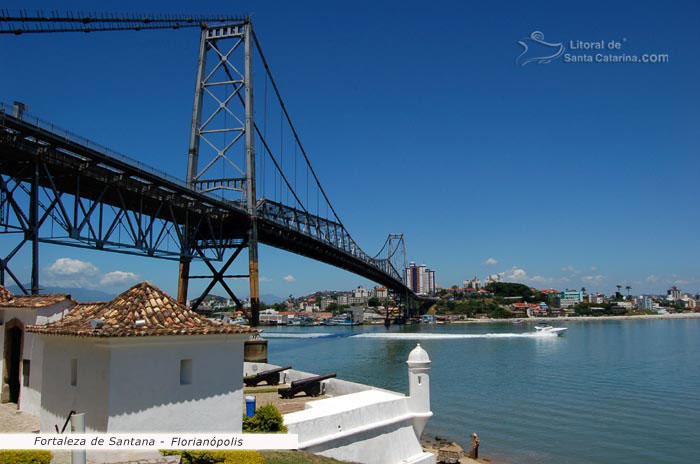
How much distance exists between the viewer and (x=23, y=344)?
40.6ft

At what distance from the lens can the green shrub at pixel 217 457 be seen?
768 centimetres

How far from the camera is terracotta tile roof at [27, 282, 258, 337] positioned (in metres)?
8.35

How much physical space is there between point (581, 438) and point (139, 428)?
52.1 ft

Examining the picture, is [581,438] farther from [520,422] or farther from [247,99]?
[247,99]

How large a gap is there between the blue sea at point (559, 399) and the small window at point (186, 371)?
11.6m

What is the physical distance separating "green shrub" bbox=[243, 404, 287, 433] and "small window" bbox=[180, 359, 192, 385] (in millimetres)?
2115

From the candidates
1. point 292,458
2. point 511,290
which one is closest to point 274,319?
point 511,290

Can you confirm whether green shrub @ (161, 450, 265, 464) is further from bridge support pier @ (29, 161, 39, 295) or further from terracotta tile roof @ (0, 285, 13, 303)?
bridge support pier @ (29, 161, 39, 295)

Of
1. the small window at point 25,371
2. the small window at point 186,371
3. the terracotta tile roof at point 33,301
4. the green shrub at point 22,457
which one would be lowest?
the green shrub at point 22,457

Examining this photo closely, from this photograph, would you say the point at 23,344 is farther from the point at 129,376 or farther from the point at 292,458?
the point at 292,458

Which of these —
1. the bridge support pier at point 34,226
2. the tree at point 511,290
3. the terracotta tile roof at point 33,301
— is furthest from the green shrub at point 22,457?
the tree at point 511,290

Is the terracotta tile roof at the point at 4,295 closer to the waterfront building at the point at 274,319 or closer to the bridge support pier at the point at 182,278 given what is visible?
the bridge support pier at the point at 182,278

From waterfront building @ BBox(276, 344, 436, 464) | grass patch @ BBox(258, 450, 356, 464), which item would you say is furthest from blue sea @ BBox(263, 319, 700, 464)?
grass patch @ BBox(258, 450, 356, 464)

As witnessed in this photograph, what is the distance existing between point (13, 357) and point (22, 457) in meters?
6.99
